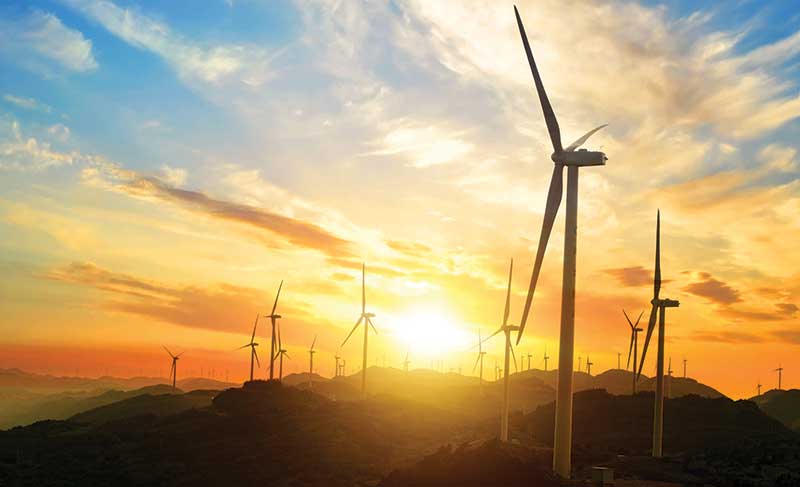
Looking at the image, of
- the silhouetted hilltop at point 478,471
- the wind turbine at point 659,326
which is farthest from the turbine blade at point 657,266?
the silhouetted hilltop at point 478,471

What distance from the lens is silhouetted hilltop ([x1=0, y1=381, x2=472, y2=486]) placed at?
4003 inches

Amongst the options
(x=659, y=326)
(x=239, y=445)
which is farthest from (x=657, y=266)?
(x=239, y=445)

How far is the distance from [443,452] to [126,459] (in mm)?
64425

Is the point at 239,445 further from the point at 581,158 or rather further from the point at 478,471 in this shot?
the point at 581,158

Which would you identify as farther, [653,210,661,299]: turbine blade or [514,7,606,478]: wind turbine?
[653,210,661,299]: turbine blade

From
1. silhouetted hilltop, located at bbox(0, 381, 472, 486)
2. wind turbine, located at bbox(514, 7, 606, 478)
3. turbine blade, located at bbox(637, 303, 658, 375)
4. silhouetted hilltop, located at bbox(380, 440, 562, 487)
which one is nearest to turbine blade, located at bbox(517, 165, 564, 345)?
wind turbine, located at bbox(514, 7, 606, 478)

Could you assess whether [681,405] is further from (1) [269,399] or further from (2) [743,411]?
(1) [269,399]

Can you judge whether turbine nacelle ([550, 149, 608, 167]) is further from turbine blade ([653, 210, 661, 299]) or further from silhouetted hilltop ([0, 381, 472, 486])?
silhouetted hilltop ([0, 381, 472, 486])

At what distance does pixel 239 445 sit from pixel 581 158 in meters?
83.3

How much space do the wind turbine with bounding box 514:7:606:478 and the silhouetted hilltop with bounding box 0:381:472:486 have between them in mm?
40965

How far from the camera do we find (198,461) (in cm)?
11062

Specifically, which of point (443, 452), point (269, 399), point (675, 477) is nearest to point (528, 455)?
point (443, 452)

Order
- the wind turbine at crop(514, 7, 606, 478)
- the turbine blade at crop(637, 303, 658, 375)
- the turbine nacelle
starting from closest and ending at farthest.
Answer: the wind turbine at crop(514, 7, 606, 478) → the turbine nacelle → the turbine blade at crop(637, 303, 658, 375)

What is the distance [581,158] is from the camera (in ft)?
195
